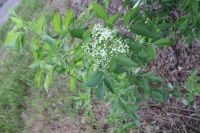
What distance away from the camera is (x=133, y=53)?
1.55 metres

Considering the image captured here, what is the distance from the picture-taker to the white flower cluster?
1397 mm

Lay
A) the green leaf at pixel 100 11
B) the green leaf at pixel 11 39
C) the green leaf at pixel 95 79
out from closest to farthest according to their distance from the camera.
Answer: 1. the green leaf at pixel 100 11
2. the green leaf at pixel 95 79
3. the green leaf at pixel 11 39

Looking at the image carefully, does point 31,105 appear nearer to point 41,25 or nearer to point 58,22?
point 41,25

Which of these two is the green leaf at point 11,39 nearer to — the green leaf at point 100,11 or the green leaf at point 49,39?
the green leaf at point 49,39

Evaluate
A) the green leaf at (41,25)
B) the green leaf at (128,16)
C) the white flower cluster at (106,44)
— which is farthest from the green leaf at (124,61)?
the green leaf at (41,25)

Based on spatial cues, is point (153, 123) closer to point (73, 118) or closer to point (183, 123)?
point (183, 123)

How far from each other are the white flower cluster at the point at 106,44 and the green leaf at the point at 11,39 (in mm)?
355

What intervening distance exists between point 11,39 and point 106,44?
0.45m

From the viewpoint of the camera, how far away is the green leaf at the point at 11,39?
163 cm

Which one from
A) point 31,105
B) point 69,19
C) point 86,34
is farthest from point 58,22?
point 31,105

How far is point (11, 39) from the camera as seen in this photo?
1.63 metres

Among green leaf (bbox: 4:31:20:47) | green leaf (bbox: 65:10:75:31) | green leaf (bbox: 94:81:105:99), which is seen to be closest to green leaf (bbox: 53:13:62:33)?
green leaf (bbox: 65:10:75:31)

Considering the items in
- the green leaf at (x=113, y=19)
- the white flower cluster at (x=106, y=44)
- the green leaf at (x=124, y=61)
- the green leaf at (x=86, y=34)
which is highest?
the green leaf at (x=113, y=19)

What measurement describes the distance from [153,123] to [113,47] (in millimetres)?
1695
